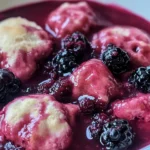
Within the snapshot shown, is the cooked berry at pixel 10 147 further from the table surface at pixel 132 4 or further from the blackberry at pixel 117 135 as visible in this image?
the table surface at pixel 132 4

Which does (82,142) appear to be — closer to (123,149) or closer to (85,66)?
(123,149)

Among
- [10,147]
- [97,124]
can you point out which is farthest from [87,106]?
[10,147]

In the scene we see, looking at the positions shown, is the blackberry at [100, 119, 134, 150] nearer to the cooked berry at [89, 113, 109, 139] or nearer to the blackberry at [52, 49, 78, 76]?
the cooked berry at [89, 113, 109, 139]

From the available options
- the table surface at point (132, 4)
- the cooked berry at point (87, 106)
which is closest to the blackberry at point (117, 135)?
the cooked berry at point (87, 106)

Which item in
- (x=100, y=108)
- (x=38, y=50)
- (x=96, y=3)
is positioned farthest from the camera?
(x=96, y=3)

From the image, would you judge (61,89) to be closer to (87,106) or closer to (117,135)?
(87,106)

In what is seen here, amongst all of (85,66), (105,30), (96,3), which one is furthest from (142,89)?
(96,3)
